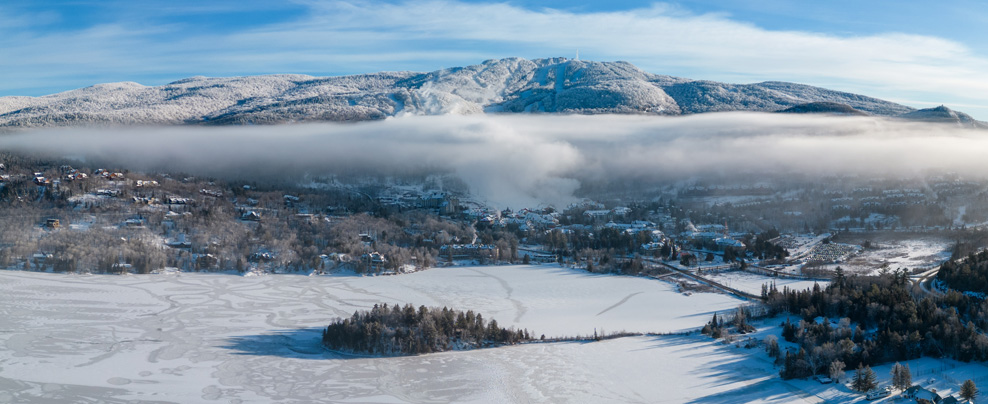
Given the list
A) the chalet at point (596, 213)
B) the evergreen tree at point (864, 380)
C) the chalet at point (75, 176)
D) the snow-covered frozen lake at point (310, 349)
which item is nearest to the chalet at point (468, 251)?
the snow-covered frozen lake at point (310, 349)

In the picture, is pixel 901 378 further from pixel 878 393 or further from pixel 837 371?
pixel 837 371

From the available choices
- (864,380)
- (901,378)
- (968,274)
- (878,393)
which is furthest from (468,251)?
(901,378)

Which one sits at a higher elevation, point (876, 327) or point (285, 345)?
A: point (876, 327)

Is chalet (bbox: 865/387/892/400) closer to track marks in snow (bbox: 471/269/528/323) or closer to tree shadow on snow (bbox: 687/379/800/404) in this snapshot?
tree shadow on snow (bbox: 687/379/800/404)

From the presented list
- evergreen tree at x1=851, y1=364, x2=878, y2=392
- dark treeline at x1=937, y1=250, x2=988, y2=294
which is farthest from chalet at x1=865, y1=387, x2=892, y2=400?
dark treeline at x1=937, y1=250, x2=988, y2=294

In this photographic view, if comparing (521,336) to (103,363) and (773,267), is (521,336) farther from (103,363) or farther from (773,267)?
(773,267)
